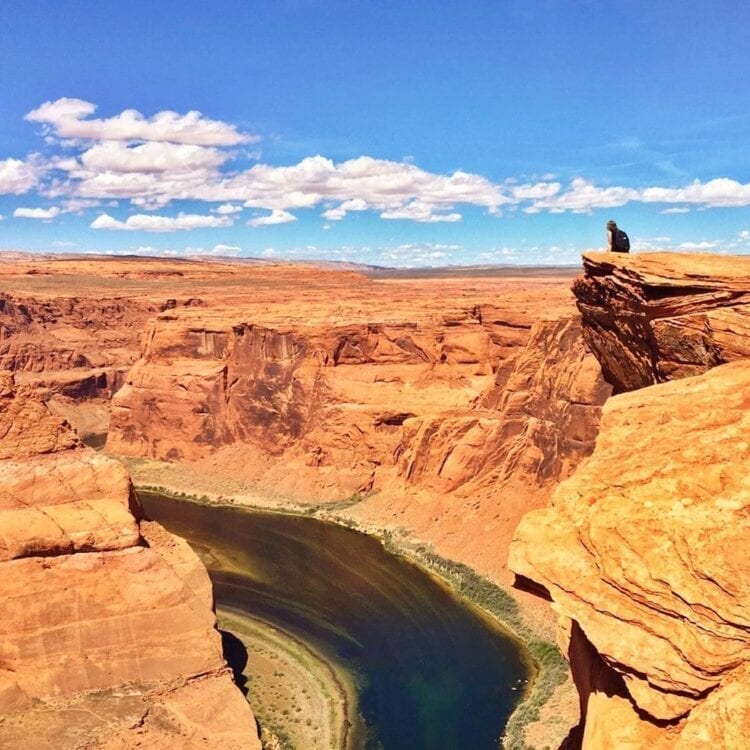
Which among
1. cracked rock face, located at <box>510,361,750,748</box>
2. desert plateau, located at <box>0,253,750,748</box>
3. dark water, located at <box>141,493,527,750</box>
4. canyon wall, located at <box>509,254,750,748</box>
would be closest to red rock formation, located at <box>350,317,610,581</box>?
desert plateau, located at <box>0,253,750,748</box>

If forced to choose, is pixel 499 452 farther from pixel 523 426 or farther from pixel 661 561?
pixel 661 561

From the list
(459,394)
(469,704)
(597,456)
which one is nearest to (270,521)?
(459,394)

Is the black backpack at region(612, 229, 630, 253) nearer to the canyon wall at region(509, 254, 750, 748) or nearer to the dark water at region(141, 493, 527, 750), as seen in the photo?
the canyon wall at region(509, 254, 750, 748)

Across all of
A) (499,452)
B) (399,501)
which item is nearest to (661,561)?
(499,452)

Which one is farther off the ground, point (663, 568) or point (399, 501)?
point (663, 568)

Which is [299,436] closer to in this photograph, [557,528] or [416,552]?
[416,552]

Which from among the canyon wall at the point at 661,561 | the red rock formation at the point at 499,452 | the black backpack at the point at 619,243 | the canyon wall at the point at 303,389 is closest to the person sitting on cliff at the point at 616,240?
the black backpack at the point at 619,243

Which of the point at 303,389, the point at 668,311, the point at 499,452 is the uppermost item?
the point at 668,311
